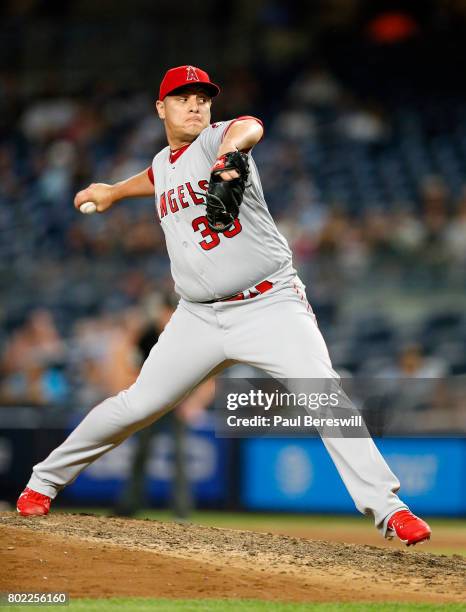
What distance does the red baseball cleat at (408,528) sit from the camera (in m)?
4.46

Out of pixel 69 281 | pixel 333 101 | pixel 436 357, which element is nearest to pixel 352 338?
pixel 436 357

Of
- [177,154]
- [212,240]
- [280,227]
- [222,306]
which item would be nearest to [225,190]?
[212,240]

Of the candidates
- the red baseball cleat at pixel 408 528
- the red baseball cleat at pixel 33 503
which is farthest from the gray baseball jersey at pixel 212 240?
the red baseball cleat at pixel 33 503

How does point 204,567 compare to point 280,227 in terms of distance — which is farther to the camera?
point 280,227

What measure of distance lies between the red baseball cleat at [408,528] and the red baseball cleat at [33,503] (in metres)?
1.67

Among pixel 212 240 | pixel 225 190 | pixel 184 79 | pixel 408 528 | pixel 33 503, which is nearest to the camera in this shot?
pixel 225 190

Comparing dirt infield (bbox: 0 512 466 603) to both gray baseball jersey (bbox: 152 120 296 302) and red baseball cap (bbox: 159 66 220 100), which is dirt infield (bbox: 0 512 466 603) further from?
red baseball cap (bbox: 159 66 220 100)

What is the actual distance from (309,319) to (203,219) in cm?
62

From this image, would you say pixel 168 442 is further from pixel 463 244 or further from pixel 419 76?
pixel 419 76

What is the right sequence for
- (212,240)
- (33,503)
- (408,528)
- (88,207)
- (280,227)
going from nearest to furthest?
(408,528), (212,240), (33,503), (88,207), (280,227)

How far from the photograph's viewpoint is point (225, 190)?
165 inches

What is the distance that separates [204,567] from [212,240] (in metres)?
1.32

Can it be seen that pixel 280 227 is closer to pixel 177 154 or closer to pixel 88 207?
pixel 88 207

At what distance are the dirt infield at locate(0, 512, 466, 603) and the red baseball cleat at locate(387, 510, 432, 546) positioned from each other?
187mm
